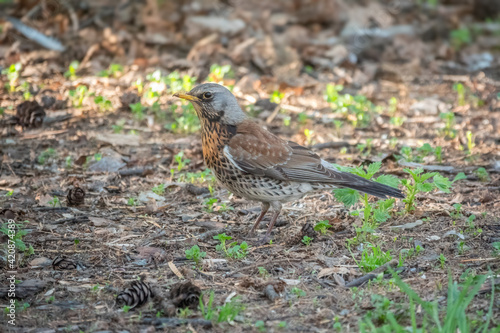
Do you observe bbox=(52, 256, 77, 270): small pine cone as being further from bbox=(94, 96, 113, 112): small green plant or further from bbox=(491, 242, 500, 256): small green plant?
bbox=(94, 96, 113, 112): small green plant

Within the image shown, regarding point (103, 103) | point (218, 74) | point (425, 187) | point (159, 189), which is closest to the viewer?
point (425, 187)

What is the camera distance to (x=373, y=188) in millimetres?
5090

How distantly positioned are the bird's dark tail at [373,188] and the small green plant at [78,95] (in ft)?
14.6

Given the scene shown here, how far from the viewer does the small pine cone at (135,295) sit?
3951 mm

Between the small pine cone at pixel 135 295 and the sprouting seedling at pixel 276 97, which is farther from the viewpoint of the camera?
the sprouting seedling at pixel 276 97

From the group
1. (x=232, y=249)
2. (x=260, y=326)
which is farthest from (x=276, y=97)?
(x=260, y=326)

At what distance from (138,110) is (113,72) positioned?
183cm

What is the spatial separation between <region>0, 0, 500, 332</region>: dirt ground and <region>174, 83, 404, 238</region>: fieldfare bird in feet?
1.22

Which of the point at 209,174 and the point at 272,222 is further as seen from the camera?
the point at 209,174

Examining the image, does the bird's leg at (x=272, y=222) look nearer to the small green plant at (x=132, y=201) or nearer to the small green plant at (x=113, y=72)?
the small green plant at (x=132, y=201)

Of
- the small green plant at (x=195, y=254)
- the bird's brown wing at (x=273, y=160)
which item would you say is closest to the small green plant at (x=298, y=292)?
the small green plant at (x=195, y=254)

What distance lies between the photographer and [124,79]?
930 cm

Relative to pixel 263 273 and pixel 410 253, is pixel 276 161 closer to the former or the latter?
pixel 263 273

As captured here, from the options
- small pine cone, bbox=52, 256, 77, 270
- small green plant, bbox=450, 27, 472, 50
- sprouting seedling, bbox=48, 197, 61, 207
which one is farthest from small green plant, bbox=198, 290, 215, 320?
small green plant, bbox=450, 27, 472, 50
